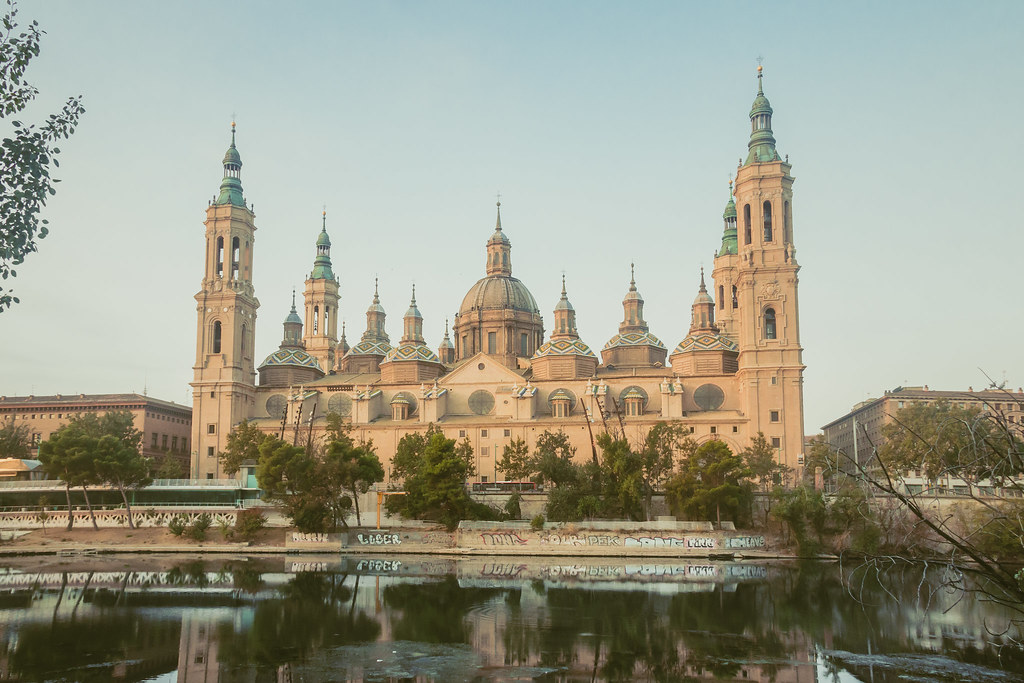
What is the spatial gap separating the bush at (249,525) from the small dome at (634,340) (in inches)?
1409

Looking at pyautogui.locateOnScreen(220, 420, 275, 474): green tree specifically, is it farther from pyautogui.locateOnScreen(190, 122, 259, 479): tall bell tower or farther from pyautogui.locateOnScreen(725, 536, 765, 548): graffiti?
pyautogui.locateOnScreen(725, 536, 765, 548): graffiti

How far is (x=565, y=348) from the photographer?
241ft

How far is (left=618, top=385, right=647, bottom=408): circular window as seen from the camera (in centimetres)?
6931

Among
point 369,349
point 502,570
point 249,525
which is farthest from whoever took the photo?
point 369,349

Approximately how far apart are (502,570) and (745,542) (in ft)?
50.4

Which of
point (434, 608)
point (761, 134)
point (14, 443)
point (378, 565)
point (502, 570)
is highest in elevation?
point (761, 134)

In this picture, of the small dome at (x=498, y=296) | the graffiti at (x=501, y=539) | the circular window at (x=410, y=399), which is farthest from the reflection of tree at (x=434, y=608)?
the small dome at (x=498, y=296)

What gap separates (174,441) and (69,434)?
31204 mm

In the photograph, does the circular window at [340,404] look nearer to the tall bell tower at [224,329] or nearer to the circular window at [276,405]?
the circular window at [276,405]

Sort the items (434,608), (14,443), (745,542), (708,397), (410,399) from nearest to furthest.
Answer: (434,608) → (745,542) → (708,397) → (14,443) → (410,399)

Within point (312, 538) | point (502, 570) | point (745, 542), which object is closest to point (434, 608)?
point (502, 570)

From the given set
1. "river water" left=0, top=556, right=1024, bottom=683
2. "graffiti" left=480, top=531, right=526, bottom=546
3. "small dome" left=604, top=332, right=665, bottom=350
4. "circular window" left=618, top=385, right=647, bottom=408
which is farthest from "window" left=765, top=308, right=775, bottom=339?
"graffiti" left=480, top=531, right=526, bottom=546

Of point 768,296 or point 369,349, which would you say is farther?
point 369,349

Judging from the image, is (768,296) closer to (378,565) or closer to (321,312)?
(378,565)
